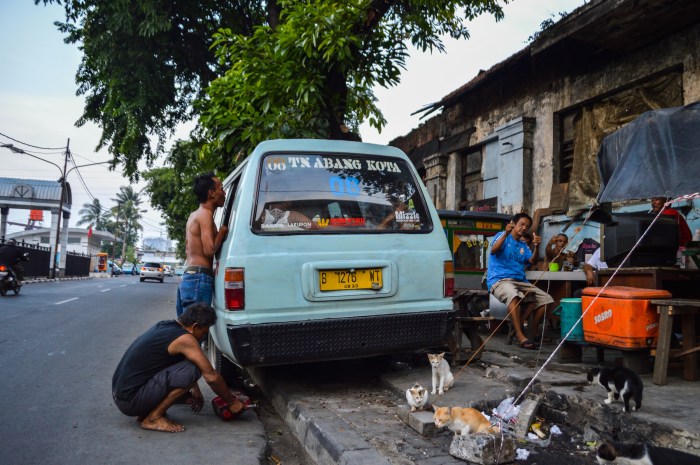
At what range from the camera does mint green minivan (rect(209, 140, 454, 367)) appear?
3.58 metres

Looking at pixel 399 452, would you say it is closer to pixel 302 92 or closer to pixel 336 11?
pixel 302 92

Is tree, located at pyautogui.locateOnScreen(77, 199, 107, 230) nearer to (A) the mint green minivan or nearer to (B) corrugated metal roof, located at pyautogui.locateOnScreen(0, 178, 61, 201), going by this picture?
(B) corrugated metal roof, located at pyautogui.locateOnScreen(0, 178, 61, 201)

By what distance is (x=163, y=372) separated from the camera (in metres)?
3.56

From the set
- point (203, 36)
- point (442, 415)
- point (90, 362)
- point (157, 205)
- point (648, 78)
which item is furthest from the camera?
point (157, 205)

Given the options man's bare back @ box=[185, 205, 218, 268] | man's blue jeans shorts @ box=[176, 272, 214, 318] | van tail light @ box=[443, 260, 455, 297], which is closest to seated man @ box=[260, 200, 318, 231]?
man's bare back @ box=[185, 205, 218, 268]

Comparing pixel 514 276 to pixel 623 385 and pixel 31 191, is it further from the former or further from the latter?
pixel 31 191

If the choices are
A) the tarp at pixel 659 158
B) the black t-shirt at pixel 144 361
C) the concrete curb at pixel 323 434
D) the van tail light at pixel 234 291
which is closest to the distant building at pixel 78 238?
the black t-shirt at pixel 144 361

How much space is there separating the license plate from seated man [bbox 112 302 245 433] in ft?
2.81

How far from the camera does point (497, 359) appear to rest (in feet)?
17.0

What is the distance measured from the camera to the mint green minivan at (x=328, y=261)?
11.7 feet

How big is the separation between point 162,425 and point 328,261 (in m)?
1.61

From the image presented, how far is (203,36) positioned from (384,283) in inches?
430

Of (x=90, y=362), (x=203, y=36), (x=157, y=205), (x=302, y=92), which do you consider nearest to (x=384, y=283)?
(x=302, y=92)

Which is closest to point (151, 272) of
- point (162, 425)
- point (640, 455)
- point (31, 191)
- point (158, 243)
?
point (31, 191)
